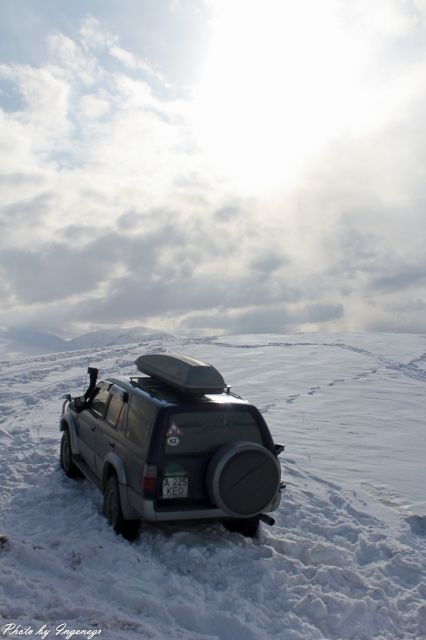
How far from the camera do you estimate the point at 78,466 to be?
8445mm

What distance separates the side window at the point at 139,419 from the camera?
6.34 meters

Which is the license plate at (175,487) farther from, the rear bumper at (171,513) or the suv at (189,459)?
the rear bumper at (171,513)

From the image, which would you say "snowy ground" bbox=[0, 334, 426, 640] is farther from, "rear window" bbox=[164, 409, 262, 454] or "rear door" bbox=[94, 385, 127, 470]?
"rear window" bbox=[164, 409, 262, 454]

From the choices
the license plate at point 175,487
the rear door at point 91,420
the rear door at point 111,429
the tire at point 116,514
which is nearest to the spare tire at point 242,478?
the license plate at point 175,487

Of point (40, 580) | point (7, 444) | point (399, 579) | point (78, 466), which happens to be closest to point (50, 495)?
point (78, 466)

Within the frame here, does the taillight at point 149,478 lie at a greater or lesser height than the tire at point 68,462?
greater

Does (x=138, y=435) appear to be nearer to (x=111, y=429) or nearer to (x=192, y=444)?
(x=192, y=444)

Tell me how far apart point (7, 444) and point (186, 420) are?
6655mm

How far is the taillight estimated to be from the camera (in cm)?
594

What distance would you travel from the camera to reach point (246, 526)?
674 cm

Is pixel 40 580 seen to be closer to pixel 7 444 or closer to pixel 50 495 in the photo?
pixel 50 495

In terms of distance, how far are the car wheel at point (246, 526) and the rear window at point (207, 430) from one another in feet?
3.46

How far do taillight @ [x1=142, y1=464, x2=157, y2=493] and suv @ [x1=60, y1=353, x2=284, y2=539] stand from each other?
0.01 meters

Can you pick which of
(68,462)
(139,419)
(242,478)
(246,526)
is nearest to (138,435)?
(139,419)
